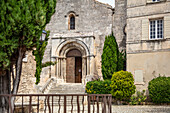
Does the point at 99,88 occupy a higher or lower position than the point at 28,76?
lower

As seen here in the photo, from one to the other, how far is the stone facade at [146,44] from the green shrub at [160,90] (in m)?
1.00

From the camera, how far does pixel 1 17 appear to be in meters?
5.49

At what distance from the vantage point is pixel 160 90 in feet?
44.7

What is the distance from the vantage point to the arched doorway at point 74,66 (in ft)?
62.6

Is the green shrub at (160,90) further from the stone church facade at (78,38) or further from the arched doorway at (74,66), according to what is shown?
the arched doorway at (74,66)

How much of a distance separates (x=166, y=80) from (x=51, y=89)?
732cm

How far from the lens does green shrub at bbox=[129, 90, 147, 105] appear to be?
14630mm

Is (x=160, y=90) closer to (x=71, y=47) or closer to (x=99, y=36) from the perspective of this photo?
(x=99, y=36)

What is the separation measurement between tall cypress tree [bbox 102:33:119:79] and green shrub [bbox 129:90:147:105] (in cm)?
261

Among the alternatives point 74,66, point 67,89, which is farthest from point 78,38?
point 67,89

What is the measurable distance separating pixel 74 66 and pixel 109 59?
3.19 m

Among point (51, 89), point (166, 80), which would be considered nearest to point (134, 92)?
point (166, 80)

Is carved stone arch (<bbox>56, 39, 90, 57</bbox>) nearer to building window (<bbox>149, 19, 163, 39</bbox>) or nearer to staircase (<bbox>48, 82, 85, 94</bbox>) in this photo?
staircase (<bbox>48, 82, 85, 94</bbox>)

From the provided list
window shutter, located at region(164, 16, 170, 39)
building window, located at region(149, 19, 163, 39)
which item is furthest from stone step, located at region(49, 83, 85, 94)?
window shutter, located at region(164, 16, 170, 39)
